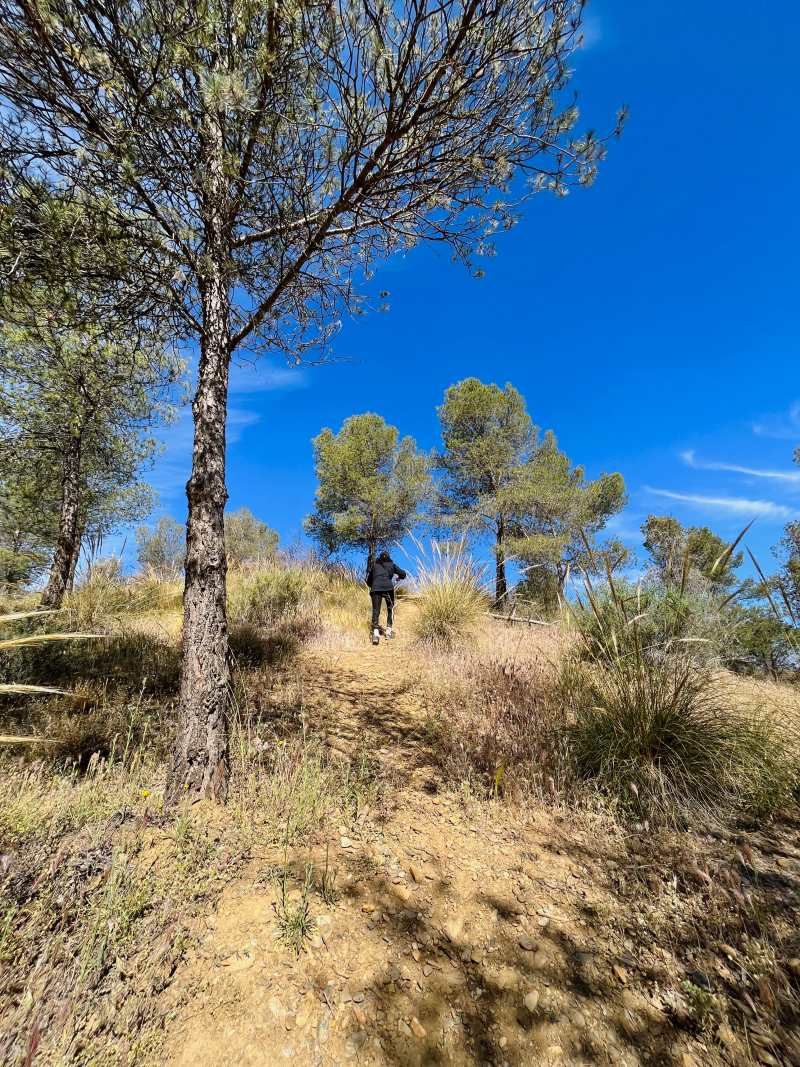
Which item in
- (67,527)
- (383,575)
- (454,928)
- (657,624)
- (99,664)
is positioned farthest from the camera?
(383,575)

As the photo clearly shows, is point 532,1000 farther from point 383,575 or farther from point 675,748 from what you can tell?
point 383,575

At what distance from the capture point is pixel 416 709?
181 inches

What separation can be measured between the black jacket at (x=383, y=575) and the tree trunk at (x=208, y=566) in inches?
232

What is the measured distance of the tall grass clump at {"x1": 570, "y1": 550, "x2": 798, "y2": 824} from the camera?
269cm

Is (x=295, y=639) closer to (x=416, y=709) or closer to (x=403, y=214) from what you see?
(x=416, y=709)

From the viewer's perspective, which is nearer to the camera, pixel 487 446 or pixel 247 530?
pixel 487 446

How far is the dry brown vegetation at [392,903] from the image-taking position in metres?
1.43

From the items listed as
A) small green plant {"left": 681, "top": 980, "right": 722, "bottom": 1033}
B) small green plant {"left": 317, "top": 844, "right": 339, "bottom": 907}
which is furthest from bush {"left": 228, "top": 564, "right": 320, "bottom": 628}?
small green plant {"left": 681, "top": 980, "right": 722, "bottom": 1033}

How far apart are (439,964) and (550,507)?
16628 millimetres

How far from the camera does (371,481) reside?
62.5 feet

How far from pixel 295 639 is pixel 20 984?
19.3 ft

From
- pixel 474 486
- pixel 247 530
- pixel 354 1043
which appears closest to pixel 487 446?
pixel 474 486

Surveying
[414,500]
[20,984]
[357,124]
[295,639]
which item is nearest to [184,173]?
[357,124]

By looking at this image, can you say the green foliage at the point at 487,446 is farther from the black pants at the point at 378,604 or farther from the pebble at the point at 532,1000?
the pebble at the point at 532,1000
